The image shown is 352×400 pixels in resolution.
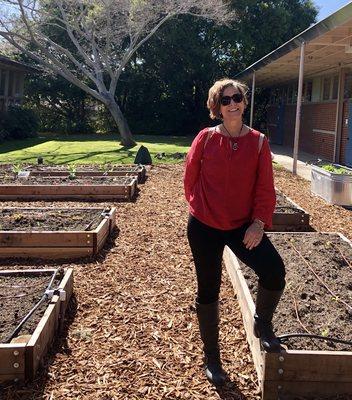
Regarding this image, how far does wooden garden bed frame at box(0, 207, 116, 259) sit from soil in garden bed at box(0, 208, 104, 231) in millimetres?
419

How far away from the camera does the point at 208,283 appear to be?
3.21 metres

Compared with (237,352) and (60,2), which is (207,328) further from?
(60,2)

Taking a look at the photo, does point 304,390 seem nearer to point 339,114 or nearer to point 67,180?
point 67,180

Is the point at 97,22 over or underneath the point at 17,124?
over

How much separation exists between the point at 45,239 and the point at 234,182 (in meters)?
3.27

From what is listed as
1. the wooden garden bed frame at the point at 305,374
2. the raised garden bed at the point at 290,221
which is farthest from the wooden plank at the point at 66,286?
the raised garden bed at the point at 290,221

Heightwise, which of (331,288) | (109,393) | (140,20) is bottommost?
(109,393)

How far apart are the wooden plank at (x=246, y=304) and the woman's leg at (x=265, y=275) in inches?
6.2

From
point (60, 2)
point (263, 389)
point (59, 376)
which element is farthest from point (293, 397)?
point (60, 2)

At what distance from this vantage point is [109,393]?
3.18m

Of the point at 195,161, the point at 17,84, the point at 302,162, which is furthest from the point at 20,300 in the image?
the point at 17,84

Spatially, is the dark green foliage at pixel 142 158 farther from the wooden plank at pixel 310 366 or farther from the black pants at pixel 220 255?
the wooden plank at pixel 310 366

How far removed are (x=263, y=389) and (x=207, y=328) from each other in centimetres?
51

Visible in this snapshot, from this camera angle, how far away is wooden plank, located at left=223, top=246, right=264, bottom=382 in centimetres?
336
